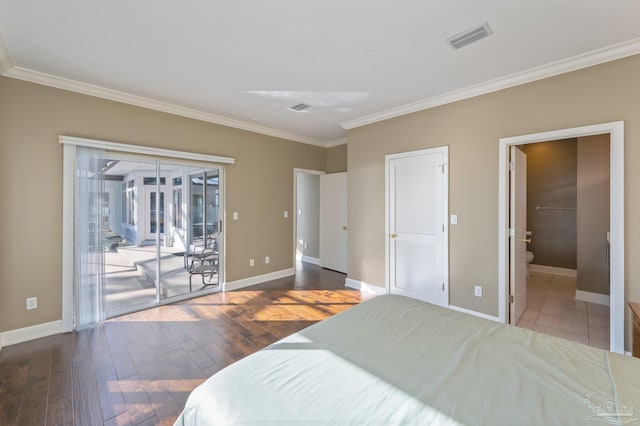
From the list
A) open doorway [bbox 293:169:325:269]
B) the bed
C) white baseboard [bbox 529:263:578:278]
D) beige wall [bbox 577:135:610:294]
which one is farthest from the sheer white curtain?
white baseboard [bbox 529:263:578:278]

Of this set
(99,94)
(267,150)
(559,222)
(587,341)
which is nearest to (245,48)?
(99,94)

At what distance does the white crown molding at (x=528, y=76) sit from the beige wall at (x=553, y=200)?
2911 millimetres

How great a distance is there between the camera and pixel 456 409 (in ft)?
3.15

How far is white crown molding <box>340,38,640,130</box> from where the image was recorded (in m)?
2.32

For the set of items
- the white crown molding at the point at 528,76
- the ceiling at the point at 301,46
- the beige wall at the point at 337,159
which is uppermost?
the ceiling at the point at 301,46

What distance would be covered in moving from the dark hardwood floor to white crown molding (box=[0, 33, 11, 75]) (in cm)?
265

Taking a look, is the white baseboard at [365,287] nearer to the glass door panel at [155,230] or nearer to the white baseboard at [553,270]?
the glass door panel at [155,230]

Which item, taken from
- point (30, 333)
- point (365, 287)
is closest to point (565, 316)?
point (365, 287)

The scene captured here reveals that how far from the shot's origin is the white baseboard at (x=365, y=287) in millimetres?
4113

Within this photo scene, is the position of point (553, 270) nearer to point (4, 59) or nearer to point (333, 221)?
point (333, 221)

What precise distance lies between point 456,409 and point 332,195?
4725mm

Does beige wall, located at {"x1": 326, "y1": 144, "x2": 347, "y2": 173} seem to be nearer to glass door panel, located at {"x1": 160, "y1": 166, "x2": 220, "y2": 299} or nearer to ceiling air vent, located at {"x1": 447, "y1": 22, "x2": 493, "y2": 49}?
glass door panel, located at {"x1": 160, "y1": 166, "x2": 220, "y2": 299}

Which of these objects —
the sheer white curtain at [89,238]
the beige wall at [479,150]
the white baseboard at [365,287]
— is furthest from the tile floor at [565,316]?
the sheer white curtain at [89,238]

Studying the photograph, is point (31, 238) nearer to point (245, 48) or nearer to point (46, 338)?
point (46, 338)
